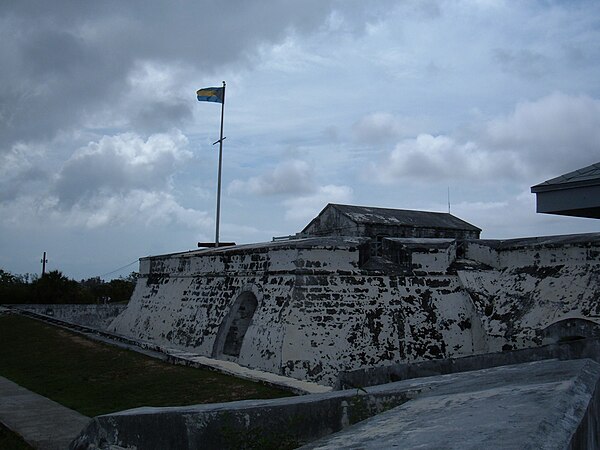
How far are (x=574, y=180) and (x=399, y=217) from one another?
47.6 feet

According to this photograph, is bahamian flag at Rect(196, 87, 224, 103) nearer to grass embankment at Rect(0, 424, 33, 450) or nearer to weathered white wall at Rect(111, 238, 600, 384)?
weathered white wall at Rect(111, 238, 600, 384)

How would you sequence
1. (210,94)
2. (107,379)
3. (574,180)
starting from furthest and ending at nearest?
(210,94)
(107,379)
(574,180)

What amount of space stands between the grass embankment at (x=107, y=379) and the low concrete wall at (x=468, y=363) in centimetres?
275

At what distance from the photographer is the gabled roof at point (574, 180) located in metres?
9.75

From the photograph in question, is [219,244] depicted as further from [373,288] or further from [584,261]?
[584,261]

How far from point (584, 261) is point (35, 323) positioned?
19.0 metres

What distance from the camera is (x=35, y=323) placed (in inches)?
878

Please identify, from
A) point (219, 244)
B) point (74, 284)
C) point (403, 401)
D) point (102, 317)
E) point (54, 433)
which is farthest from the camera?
point (74, 284)

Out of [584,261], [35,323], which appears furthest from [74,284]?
[584,261]

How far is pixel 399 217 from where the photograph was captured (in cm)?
2447

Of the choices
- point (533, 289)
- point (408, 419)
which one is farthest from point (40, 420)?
point (533, 289)

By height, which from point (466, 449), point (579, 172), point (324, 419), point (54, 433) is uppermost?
point (579, 172)

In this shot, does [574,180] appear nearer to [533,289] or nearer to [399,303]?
[533,289]

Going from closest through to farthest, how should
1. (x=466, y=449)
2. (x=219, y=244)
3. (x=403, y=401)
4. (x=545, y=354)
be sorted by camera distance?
(x=466, y=449) → (x=403, y=401) → (x=545, y=354) → (x=219, y=244)
